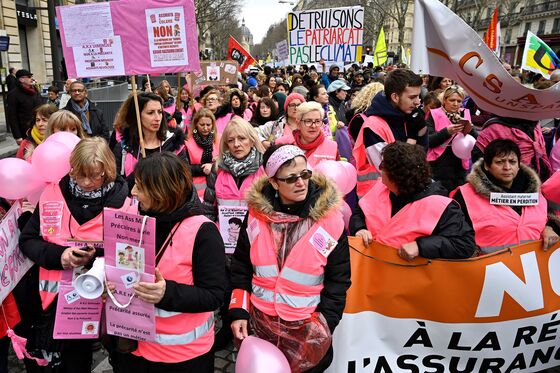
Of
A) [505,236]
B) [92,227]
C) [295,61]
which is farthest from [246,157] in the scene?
[295,61]

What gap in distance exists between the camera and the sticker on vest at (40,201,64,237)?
2.51 m

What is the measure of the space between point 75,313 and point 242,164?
5.64 ft

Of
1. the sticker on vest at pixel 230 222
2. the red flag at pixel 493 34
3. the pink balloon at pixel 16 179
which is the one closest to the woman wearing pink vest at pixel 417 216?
the sticker on vest at pixel 230 222

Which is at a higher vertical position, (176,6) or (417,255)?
(176,6)

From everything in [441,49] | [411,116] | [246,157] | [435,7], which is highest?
[435,7]

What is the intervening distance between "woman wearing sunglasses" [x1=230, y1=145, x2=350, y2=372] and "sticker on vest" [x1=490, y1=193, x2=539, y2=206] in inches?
51.7

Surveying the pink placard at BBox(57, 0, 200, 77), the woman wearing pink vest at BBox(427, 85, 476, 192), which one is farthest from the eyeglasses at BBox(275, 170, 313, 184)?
the woman wearing pink vest at BBox(427, 85, 476, 192)

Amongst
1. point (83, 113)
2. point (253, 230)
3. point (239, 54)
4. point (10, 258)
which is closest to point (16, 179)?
point (10, 258)

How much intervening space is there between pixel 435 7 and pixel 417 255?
190 centimetres

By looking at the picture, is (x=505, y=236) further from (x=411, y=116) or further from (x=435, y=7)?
(x=435, y=7)

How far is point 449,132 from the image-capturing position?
4.54m

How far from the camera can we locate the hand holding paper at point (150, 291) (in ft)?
6.35

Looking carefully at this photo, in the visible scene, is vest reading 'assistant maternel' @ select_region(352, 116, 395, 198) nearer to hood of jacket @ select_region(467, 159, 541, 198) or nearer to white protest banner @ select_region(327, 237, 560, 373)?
hood of jacket @ select_region(467, 159, 541, 198)

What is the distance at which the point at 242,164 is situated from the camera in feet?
11.9
